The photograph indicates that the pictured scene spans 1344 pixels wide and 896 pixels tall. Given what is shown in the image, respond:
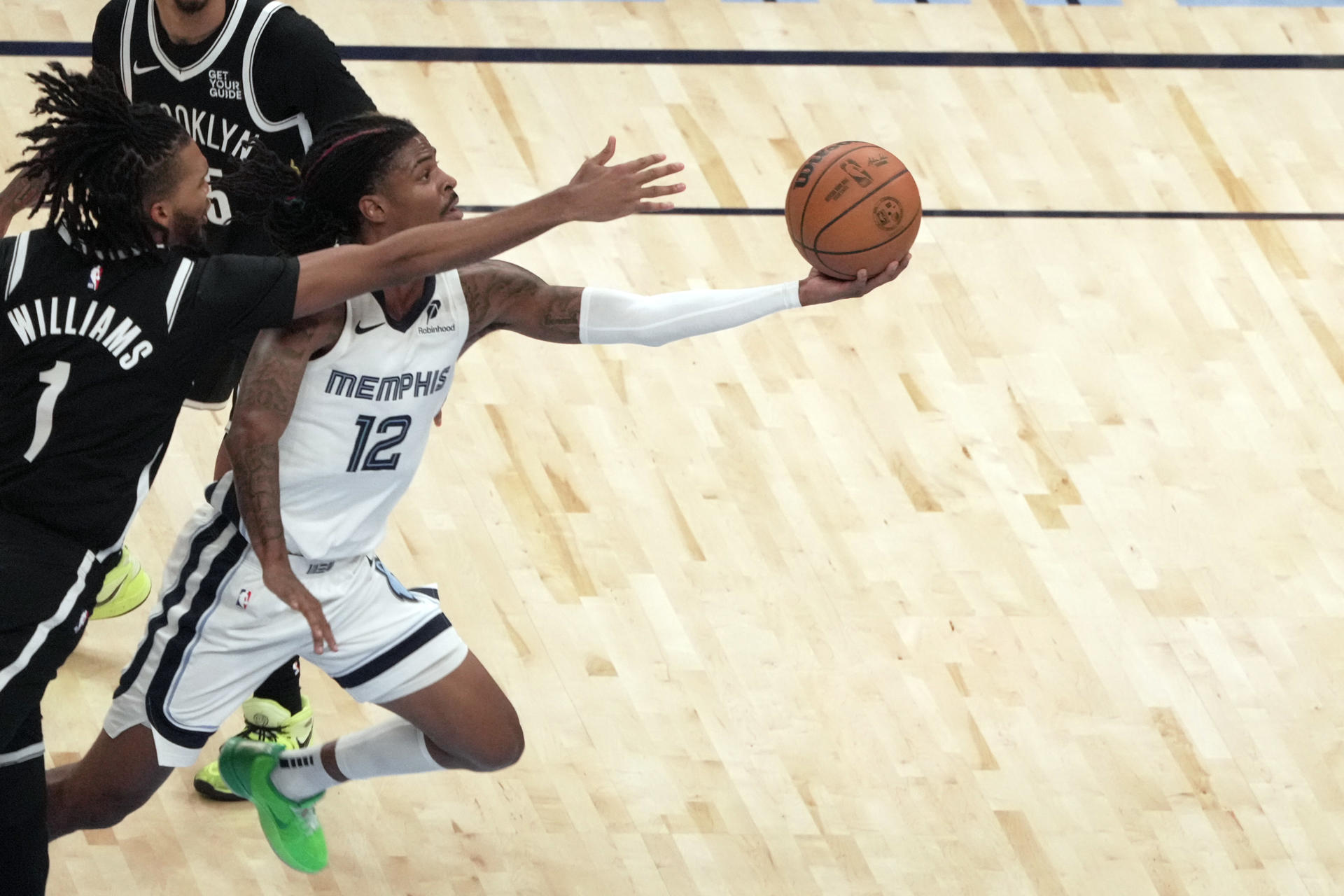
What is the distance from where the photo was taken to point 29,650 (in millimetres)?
3086

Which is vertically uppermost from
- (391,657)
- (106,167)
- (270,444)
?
(106,167)

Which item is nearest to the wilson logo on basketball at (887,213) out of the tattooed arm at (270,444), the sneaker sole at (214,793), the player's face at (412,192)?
the player's face at (412,192)

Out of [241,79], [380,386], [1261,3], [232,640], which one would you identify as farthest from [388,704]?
[1261,3]

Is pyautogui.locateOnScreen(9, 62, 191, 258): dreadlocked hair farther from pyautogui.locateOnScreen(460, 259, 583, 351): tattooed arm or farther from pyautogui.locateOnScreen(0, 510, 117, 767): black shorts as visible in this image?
pyautogui.locateOnScreen(460, 259, 583, 351): tattooed arm

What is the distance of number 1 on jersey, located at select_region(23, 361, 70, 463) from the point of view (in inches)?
118

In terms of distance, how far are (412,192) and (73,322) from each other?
0.76 metres

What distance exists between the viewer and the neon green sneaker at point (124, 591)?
470cm

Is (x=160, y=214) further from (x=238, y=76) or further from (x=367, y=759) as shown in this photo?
(x=367, y=759)

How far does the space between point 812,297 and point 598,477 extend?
177 centimetres

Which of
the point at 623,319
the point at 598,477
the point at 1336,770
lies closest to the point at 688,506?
the point at 598,477

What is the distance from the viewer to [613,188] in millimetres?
3129

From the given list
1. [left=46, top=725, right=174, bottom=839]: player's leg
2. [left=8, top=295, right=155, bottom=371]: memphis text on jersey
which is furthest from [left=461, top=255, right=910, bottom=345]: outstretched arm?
[left=46, top=725, right=174, bottom=839]: player's leg

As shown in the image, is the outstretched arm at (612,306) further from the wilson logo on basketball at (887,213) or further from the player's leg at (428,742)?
the player's leg at (428,742)

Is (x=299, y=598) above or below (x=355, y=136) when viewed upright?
below
